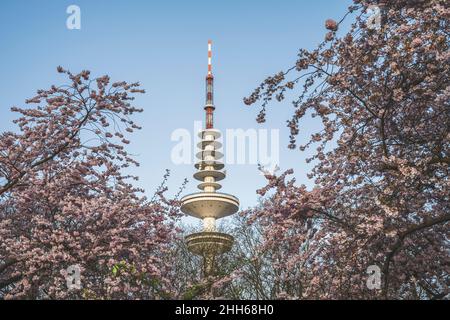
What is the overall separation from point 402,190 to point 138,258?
6.24 meters

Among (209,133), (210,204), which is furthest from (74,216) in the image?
(209,133)

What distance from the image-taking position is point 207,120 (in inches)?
3962

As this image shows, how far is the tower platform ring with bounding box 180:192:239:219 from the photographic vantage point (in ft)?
312

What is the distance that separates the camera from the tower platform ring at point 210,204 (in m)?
95.0

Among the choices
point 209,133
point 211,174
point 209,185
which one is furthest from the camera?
point 211,174

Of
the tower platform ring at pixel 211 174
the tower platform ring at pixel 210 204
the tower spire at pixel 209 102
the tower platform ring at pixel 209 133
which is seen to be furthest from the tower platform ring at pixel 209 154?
the tower platform ring at pixel 210 204

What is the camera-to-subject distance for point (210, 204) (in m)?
96.0

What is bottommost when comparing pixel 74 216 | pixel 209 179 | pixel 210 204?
pixel 74 216

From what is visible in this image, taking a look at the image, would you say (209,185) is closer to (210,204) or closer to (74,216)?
(210,204)

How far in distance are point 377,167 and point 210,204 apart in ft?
279

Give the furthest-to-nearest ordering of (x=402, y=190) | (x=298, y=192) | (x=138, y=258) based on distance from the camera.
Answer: (x=138, y=258) → (x=298, y=192) → (x=402, y=190)

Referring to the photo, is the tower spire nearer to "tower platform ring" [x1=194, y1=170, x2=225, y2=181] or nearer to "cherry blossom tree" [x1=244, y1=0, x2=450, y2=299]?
"tower platform ring" [x1=194, y1=170, x2=225, y2=181]
